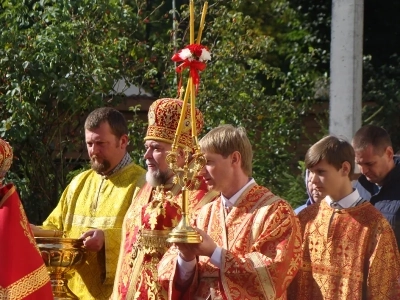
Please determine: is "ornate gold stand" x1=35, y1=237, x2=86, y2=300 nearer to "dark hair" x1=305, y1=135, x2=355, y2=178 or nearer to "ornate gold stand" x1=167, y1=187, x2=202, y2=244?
"dark hair" x1=305, y1=135, x2=355, y2=178

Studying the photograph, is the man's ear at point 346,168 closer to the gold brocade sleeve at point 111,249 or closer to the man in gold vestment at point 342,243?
the man in gold vestment at point 342,243

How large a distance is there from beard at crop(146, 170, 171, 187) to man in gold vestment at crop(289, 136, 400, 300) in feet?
2.74

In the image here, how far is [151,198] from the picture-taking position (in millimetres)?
6922

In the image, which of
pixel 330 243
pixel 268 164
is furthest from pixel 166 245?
→ pixel 268 164

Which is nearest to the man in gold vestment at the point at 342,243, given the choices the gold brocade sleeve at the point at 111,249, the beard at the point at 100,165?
the gold brocade sleeve at the point at 111,249

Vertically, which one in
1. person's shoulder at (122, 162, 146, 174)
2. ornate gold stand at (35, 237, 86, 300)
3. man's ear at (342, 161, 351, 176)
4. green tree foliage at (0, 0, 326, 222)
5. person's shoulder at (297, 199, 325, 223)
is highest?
green tree foliage at (0, 0, 326, 222)

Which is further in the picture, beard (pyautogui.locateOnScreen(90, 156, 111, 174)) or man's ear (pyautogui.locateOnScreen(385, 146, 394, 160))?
beard (pyautogui.locateOnScreen(90, 156, 111, 174))

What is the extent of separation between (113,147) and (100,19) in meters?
2.71

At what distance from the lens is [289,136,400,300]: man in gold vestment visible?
6.17m

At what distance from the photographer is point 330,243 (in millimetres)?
6281

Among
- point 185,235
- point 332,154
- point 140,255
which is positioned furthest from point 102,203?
point 185,235

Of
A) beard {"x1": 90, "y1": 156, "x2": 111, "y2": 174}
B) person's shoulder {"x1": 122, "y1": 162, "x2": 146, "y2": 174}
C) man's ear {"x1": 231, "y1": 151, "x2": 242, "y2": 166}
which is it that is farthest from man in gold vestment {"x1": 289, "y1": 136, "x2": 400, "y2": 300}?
beard {"x1": 90, "y1": 156, "x2": 111, "y2": 174}

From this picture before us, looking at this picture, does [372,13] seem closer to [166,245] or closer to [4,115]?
[4,115]

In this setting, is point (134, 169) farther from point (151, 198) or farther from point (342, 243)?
point (342, 243)
